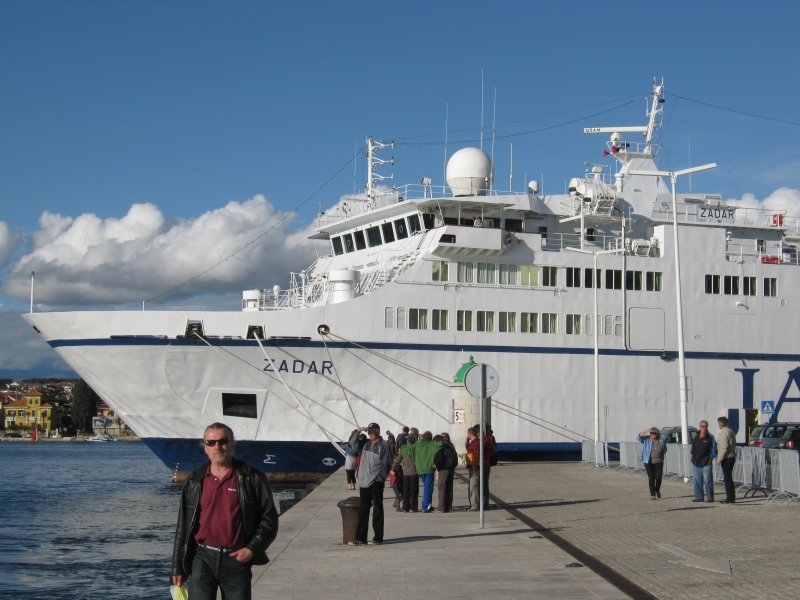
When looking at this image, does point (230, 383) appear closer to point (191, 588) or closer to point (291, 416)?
point (291, 416)

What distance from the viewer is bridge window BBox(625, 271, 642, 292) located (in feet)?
106

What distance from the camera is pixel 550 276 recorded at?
31.3 m

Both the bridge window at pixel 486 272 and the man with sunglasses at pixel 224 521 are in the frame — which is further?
the bridge window at pixel 486 272

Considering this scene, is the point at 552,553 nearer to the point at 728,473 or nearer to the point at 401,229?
the point at 728,473

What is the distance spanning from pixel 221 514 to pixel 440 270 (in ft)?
79.6

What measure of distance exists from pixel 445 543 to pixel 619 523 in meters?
3.39

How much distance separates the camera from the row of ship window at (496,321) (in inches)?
1150

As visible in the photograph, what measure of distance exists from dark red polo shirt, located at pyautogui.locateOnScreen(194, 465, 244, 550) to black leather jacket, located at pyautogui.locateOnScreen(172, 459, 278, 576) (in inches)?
1.3

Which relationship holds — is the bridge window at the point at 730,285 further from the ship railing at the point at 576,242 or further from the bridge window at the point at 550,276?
the bridge window at the point at 550,276

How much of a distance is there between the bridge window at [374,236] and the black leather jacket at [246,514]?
26704 millimetres

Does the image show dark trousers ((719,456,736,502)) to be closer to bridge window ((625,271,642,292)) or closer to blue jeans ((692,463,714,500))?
blue jeans ((692,463,714,500))

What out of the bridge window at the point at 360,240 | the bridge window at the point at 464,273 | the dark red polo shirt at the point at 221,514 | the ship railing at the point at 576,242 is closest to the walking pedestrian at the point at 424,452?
the dark red polo shirt at the point at 221,514

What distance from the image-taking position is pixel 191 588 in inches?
238

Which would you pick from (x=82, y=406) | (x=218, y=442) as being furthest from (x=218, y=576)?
(x=82, y=406)
